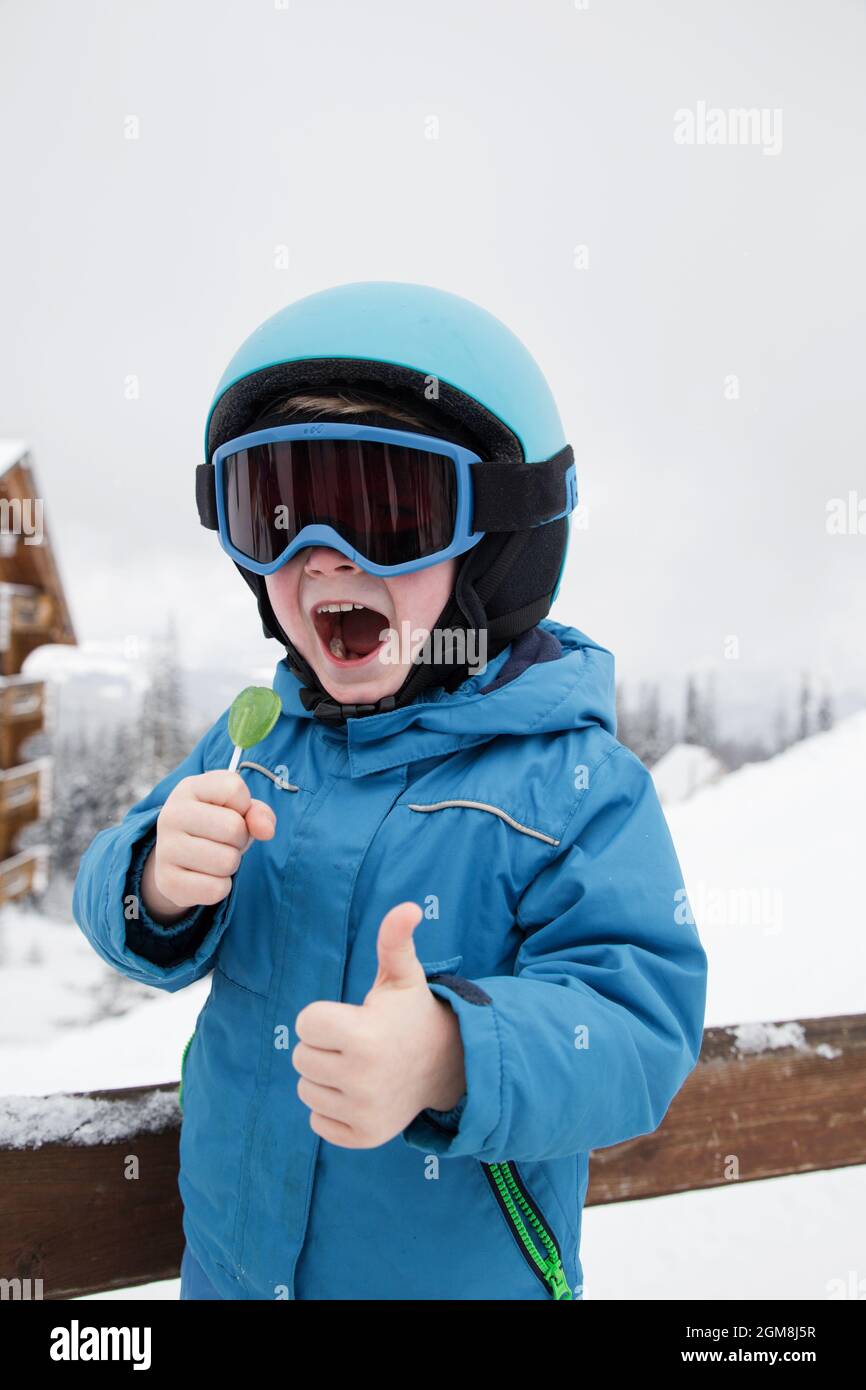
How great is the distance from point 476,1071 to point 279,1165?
A: 0.47 meters

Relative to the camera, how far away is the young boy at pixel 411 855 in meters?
0.96

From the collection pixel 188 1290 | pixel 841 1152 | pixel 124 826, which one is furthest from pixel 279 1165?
pixel 841 1152

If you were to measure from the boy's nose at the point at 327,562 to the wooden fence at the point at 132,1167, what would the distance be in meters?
0.91

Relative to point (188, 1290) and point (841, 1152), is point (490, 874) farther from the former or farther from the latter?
point (841, 1152)

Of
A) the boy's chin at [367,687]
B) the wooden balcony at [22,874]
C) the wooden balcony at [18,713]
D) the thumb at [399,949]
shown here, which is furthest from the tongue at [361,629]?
the wooden balcony at [22,874]

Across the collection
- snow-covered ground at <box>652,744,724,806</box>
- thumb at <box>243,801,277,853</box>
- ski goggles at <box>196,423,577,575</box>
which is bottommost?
snow-covered ground at <box>652,744,724,806</box>

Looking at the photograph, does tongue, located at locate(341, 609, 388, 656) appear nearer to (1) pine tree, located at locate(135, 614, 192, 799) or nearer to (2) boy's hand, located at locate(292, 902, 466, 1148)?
(2) boy's hand, located at locate(292, 902, 466, 1148)

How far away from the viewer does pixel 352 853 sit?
1.15 meters

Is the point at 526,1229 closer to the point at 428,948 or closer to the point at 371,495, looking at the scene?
the point at 428,948

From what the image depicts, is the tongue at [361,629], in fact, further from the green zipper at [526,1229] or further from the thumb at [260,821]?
the green zipper at [526,1229]

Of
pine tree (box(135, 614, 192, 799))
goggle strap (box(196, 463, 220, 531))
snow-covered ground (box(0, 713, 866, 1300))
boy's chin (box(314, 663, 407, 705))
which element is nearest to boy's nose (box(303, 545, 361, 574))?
boy's chin (box(314, 663, 407, 705))

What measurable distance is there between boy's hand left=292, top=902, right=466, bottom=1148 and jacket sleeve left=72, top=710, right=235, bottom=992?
0.45m

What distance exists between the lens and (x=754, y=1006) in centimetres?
505

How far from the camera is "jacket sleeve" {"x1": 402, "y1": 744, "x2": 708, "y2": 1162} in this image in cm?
83
